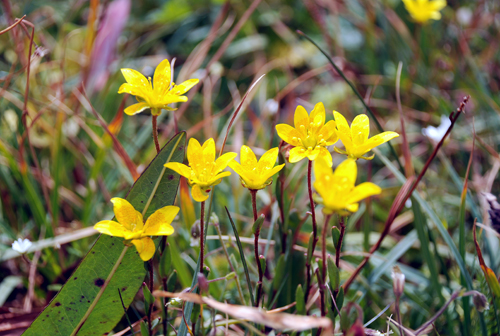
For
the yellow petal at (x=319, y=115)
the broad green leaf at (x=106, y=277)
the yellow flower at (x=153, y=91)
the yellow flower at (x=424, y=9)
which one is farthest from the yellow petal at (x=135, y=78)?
the yellow flower at (x=424, y=9)

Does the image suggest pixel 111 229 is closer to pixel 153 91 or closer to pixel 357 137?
pixel 153 91

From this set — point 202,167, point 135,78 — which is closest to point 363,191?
point 202,167

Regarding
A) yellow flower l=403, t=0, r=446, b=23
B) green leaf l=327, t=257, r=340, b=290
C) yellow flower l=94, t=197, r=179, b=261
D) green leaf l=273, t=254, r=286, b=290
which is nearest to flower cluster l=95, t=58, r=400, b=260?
yellow flower l=94, t=197, r=179, b=261

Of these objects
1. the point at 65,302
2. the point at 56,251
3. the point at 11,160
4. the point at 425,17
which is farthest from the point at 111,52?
the point at 425,17

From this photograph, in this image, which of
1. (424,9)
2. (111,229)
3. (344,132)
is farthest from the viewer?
(424,9)

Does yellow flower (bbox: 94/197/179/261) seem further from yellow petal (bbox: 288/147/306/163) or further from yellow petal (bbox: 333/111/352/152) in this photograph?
yellow petal (bbox: 333/111/352/152)
